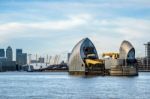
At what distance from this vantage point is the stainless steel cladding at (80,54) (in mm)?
184300

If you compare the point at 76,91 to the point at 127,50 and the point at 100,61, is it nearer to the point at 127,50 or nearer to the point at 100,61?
the point at 100,61

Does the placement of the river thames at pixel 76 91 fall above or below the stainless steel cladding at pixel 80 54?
below

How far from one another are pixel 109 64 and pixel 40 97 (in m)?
118

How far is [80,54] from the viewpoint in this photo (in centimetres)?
18512

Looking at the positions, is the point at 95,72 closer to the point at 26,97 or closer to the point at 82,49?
the point at 82,49

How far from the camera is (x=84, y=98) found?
2354 inches

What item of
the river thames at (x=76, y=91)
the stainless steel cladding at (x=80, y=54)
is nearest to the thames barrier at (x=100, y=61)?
the stainless steel cladding at (x=80, y=54)

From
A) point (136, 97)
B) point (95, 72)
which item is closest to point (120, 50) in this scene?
point (95, 72)

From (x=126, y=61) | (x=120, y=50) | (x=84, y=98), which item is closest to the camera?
(x=84, y=98)

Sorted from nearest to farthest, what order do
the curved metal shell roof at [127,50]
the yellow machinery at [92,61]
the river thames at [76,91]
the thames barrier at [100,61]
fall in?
1. the river thames at [76,91]
2. the thames barrier at [100,61]
3. the yellow machinery at [92,61]
4. the curved metal shell roof at [127,50]

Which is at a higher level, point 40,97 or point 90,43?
point 90,43

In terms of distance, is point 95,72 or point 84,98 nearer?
point 84,98

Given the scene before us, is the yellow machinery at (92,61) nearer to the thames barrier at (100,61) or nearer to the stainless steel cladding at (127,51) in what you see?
the thames barrier at (100,61)

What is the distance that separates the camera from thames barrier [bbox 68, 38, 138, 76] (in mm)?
168875
